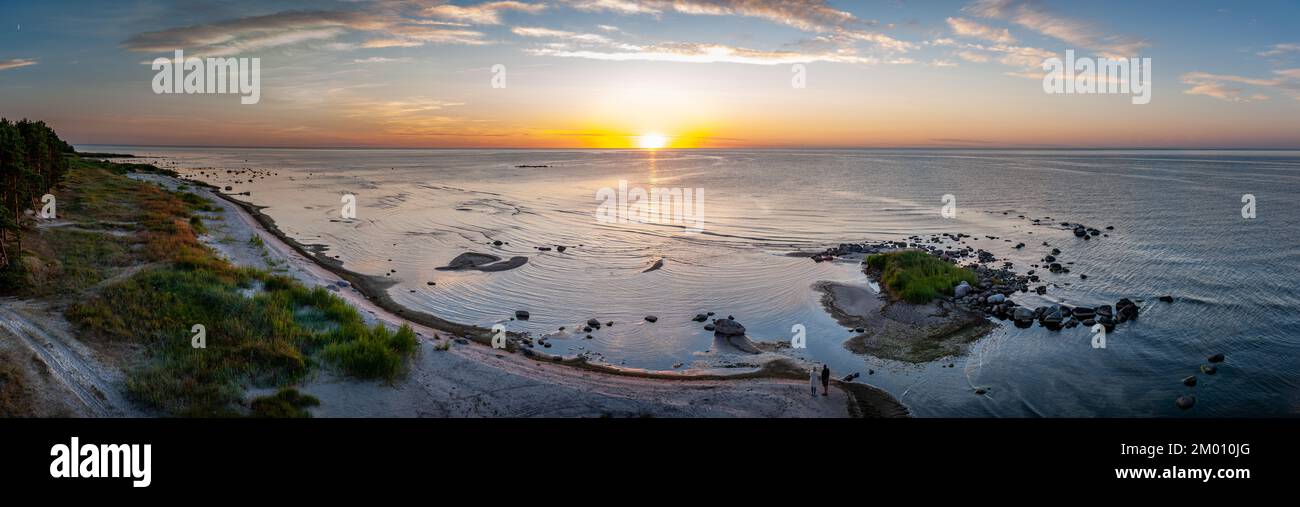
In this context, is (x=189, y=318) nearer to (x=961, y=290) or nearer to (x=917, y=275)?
(x=917, y=275)

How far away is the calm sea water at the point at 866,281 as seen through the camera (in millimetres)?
19172

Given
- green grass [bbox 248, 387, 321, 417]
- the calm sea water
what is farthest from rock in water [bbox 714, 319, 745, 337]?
green grass [bbox 248, 387, 321, 417]

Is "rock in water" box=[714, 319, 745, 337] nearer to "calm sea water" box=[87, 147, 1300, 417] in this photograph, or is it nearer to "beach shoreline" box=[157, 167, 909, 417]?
"calm sea water" box=[87, 147, 1300, 417]

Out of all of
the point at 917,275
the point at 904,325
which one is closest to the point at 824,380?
the point at 904,325

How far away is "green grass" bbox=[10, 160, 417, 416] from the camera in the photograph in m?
14.8

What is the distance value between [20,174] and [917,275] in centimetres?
4361

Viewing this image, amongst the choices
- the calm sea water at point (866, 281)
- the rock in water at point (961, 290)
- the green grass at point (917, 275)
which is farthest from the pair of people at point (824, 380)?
the rock in water at point (961, 290)

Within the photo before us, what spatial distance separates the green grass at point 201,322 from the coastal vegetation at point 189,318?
0.03 metres

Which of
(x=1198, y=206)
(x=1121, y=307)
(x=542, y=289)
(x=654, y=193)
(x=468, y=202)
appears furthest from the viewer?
(x=654, y=193)

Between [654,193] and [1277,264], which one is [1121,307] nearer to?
[1277,264]

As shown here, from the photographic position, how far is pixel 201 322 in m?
18.6

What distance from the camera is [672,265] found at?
3562cm
